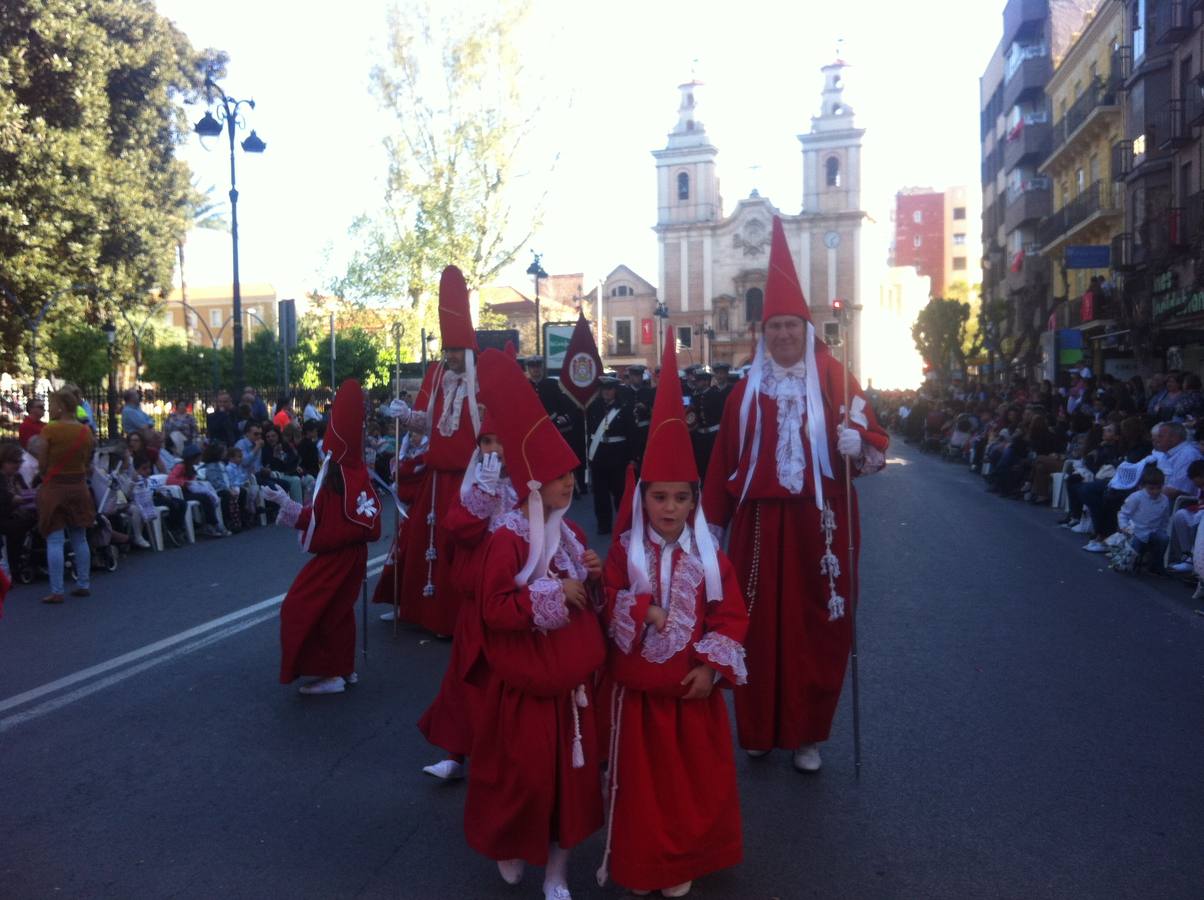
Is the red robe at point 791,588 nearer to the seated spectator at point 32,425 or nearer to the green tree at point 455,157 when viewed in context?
the seated spectator at point 32,425

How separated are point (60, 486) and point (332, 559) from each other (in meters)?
4.33

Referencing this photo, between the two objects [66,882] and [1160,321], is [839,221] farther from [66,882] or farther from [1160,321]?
[66,882]

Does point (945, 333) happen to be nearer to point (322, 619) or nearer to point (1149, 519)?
point (1149, 519)

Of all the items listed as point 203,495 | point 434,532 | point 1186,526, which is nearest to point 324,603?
point 434,532

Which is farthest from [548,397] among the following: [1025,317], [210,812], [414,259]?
[1025,317]

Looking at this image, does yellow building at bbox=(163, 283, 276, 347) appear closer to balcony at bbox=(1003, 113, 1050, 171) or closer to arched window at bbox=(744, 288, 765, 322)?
arched window at bbox=(744, 288, 765, 322)

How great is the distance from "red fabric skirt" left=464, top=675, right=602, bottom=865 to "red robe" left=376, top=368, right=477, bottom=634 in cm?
329

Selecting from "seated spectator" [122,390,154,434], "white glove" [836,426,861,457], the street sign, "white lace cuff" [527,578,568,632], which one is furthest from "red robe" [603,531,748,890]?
the street sign

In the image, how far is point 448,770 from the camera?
4.86 meters

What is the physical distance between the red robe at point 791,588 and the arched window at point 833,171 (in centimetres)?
8258

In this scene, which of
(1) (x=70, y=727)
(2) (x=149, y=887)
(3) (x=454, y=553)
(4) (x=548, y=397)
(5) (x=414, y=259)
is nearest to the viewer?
(2) (x=149, y=887)

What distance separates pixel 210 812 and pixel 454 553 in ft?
8.10

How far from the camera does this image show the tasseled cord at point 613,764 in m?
3.71

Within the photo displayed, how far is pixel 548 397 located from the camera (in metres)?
14.5
